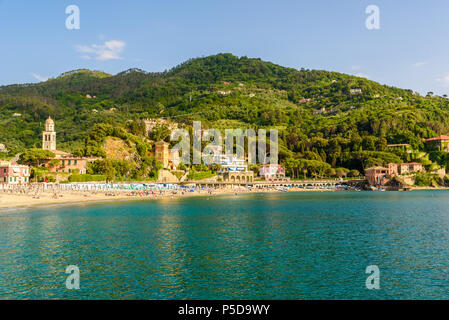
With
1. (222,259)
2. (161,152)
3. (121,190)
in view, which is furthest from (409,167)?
(222,259)

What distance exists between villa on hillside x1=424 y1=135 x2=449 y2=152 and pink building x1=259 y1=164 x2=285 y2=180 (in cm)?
4910

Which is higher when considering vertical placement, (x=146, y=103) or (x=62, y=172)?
(x=146, y=103)

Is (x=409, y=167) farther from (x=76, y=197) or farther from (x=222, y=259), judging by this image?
(x=222, y=259)

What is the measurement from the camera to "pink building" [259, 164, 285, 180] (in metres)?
→ 106

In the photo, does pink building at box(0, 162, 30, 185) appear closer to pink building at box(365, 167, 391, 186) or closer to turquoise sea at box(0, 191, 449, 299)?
turquoise sea at box(0, 191, 449, 299)

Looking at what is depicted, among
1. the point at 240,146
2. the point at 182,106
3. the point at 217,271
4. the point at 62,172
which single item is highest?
the point at 182,106

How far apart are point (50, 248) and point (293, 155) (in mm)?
101764

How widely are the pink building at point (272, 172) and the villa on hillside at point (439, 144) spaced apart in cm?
4910

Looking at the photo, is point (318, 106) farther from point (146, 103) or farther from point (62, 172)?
point (62, 172)

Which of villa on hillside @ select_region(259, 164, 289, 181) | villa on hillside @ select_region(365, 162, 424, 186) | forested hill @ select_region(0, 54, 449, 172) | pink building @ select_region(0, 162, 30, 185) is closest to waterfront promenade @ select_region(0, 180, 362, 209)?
pink building @ select_region(0, 162, 30, 185)
